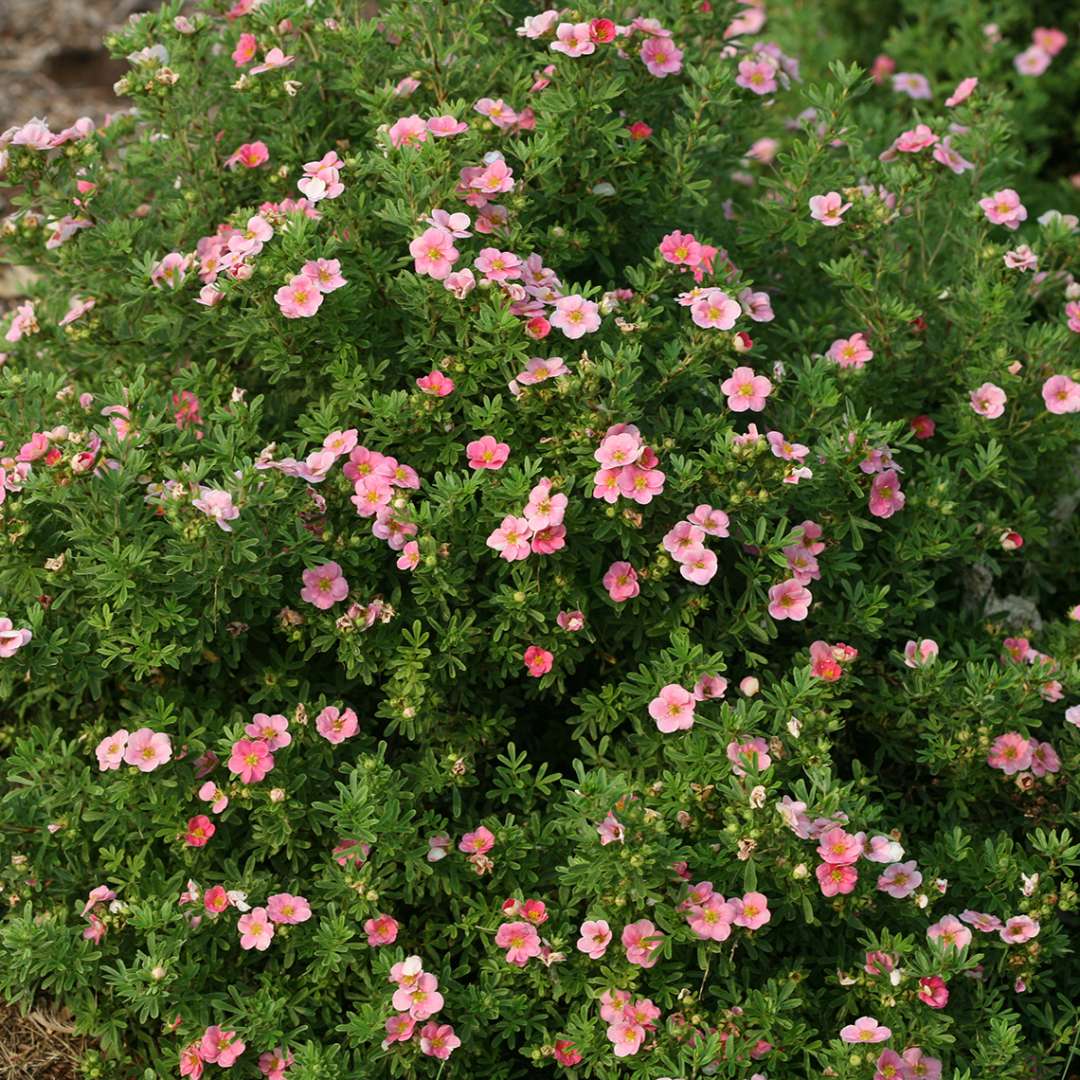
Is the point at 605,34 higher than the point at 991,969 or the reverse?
higher

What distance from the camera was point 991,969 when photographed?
12.1 feet

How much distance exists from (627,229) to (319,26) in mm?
1090

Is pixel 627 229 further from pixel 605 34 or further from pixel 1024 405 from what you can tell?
pixel 1024 405

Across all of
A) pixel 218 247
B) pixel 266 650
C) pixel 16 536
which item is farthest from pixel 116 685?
pixel 218 247

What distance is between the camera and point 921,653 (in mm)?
3824

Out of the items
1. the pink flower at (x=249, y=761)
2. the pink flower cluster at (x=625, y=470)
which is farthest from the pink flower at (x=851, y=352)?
the pink flower at (x=249, y=761)

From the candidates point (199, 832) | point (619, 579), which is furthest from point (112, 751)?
point (619, 579)

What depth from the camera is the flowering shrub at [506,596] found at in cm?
347

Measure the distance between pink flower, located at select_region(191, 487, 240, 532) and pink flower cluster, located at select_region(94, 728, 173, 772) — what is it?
0.59 meters

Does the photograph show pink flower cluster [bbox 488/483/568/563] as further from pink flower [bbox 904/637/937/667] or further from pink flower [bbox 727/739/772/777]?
pink flower [bbox 904/637/937/667]

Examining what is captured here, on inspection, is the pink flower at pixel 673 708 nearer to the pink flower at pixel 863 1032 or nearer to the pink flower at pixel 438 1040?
the pink flower at pixel 863 1032

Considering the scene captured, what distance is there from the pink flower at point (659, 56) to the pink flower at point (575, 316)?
910mm

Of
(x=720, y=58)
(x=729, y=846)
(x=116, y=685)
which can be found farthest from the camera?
(x=720, y=58)

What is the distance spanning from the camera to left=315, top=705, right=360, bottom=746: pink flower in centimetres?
365
